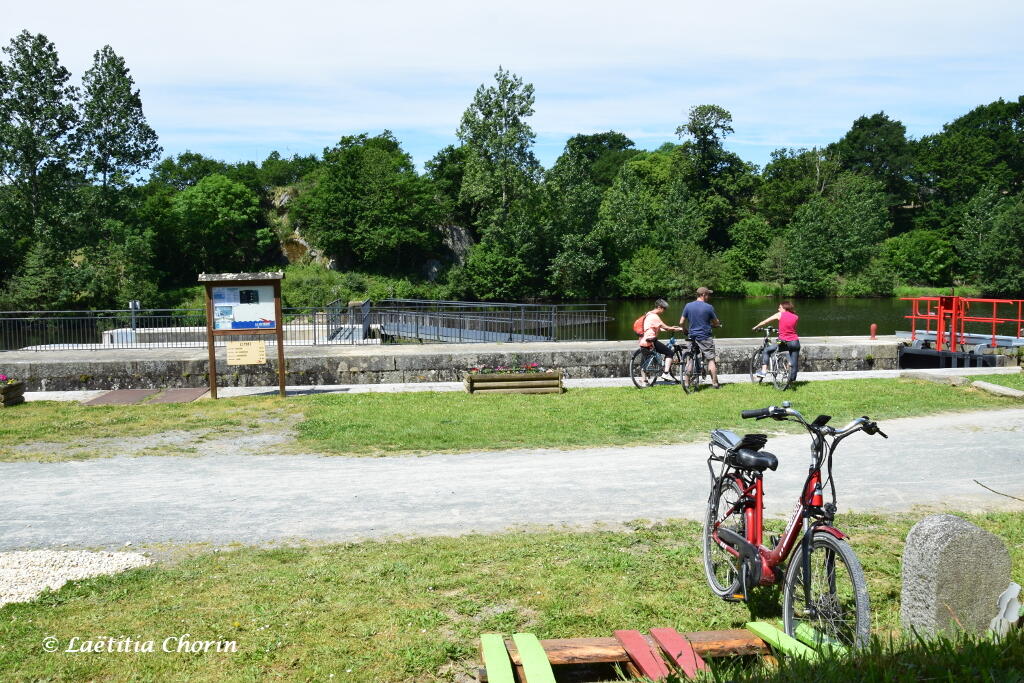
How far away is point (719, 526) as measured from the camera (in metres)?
5.43

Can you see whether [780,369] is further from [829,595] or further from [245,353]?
[829,595]

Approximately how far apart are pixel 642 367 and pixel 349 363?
6198 millimetres

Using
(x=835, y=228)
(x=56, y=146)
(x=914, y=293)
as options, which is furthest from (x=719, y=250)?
(x=56, y=146)

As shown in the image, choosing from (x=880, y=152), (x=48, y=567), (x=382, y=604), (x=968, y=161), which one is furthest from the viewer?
(x=880, y=152)

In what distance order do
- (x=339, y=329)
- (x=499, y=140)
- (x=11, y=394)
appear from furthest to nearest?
(x=499, y=140) < (x=339, y=329) < (x=11, y=394)

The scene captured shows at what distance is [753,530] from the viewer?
5.07 meters

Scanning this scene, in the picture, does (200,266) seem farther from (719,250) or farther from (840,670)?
(840,670)

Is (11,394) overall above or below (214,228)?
below

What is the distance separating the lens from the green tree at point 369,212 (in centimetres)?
6250

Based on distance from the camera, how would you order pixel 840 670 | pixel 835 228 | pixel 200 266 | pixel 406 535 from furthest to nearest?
1. pixel 835 228
2. pixel 200 266
3. pixel 406 535
4. pixel 840 670

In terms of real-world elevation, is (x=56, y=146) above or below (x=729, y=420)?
above

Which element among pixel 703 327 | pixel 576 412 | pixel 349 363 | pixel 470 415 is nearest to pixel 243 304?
pixel 349 363

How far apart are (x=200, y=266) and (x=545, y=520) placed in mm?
61353

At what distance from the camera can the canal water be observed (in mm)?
42750
